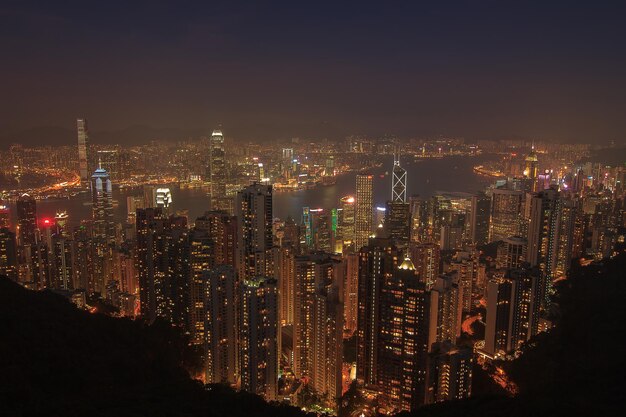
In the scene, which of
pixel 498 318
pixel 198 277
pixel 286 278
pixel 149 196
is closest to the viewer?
pixel 498 318

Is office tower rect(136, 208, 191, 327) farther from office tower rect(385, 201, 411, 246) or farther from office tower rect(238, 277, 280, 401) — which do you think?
office tower rect(385, 201, 411, 246)

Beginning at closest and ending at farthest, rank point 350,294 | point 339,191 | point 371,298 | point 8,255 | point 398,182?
point 371,298 < point 350,294 < point 8,255 < point 339,191 < point 398,182

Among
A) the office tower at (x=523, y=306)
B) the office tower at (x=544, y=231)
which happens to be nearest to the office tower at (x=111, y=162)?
the office tower at (x=544, y=231)

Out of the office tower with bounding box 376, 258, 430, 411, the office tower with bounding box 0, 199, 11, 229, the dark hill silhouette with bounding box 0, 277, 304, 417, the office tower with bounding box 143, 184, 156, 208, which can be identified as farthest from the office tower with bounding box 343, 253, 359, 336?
the office tower with bounding box 0, 199, 11, 229

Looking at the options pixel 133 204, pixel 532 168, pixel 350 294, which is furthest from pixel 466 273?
pixel 532 168

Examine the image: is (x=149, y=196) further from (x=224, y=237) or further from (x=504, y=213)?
(x=504, y=213)

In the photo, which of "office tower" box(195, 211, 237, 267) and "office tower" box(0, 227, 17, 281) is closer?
"office tower" box(195, 211, 237, 267)
